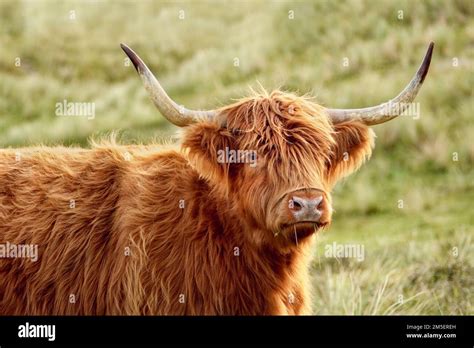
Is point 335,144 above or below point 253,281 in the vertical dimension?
above

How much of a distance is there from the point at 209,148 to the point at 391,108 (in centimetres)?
129

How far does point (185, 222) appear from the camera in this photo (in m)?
6.72

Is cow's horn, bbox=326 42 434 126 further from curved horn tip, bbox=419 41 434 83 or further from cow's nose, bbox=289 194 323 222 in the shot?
cow's nose, bbox=289 194 323 222

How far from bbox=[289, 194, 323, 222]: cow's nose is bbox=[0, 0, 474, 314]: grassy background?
2.83 metres

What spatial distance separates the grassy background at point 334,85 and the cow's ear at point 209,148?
2113 millimetres

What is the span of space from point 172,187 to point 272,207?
950mm

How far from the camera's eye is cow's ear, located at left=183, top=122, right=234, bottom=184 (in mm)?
6609

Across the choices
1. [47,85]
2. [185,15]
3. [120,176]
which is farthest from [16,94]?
[120,176]

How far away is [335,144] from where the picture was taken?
6895 millimetres

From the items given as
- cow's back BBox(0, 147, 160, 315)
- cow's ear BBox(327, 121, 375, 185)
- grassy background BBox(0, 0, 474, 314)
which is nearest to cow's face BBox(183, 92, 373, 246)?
cow's ear BBox(327, 121, 375, 185)

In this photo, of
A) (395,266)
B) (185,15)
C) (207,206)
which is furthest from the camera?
(185,15)

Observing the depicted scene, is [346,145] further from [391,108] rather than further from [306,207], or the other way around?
[306,207]

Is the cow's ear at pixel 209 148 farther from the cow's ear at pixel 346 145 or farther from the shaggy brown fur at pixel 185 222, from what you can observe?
the cow's ear at pixel 346 145
